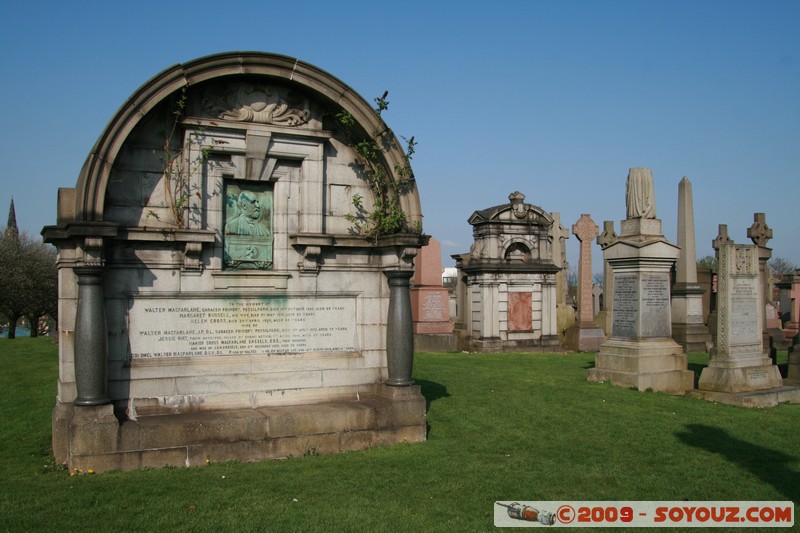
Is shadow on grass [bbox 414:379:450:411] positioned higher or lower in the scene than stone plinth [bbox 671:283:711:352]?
lower

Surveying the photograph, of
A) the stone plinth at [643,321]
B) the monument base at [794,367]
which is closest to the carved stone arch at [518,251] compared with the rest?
the stone plinth at [643,321]

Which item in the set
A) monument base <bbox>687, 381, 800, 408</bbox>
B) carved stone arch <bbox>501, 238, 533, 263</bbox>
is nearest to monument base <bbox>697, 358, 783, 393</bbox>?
monument base <bbox>687, 381, 800, 408</bbox>

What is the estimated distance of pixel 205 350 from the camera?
8.78 metres

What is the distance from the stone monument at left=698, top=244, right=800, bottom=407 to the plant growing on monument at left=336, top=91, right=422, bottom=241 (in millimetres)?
6924

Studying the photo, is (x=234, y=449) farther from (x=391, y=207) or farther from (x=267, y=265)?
(x=391, y=207)

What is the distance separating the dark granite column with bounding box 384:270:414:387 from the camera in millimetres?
9477

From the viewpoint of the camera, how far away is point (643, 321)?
14148 millimetres

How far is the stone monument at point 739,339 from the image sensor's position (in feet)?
42.7

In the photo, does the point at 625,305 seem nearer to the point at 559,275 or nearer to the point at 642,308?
the point at 642,308

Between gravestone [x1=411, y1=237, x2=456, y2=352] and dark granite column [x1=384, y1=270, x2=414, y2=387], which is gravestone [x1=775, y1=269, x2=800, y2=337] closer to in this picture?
gravestone [x1=411, y1=237, x2=456, y2=352]

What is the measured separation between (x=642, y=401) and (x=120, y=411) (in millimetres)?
8723

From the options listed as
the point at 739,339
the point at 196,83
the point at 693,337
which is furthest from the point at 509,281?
the point at 196,83

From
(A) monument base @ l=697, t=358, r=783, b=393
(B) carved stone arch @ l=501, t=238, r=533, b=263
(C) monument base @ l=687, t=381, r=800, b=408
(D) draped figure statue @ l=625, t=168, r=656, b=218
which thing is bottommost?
(C) monument base @ l=687, t=381, r=800, b=408

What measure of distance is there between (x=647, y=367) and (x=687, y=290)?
9399mm
